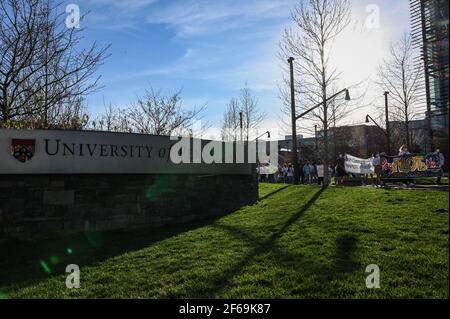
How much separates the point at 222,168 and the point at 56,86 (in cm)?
685

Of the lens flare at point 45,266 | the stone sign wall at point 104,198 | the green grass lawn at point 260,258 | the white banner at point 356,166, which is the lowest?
the lens flare at point 45,266

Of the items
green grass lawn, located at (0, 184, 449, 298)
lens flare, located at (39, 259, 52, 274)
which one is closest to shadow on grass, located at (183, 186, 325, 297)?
green grass lawn, located at (0, 184, 449, 298)

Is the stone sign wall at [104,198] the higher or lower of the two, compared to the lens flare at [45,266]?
higher

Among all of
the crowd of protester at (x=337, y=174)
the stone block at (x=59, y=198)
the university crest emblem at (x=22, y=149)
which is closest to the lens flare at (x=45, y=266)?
the stone block at (x=59, y=198)

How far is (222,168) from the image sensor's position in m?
13.4

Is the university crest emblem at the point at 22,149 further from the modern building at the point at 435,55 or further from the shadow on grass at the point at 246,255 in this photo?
the modern building at the point at 435,55

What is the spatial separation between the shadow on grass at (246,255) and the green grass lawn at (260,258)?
0.05ft

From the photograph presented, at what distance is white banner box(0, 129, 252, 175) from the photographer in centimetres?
958

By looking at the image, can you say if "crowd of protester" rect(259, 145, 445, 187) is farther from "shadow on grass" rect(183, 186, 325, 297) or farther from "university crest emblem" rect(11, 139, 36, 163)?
"university crest emblem" rect(11, 139, 36, 163)

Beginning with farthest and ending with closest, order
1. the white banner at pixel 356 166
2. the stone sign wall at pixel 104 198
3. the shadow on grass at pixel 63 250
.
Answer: the white banner at pixel 356 166 → the stone sign wall at pixel 104 198 → the shadow on grass at pixel 63 250

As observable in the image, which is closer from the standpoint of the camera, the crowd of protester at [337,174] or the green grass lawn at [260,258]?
the green grass lawn at [260,258]

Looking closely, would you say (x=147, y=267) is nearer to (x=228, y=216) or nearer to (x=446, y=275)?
(x=446, y=275)

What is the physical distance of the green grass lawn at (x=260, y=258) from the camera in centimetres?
521
